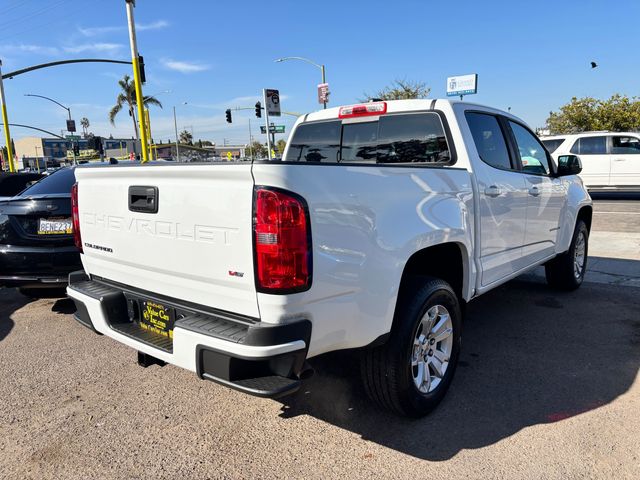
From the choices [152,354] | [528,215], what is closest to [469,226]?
[528,215]

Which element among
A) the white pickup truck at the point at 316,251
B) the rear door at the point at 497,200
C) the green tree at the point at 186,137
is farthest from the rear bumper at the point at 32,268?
the green tree at the point at 186,137

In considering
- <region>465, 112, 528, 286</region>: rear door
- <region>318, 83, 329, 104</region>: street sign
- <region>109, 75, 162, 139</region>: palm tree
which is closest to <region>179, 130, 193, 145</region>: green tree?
<region>109, 75, 162, 139</region>: palm tree

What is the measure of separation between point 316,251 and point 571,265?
14.4 ft

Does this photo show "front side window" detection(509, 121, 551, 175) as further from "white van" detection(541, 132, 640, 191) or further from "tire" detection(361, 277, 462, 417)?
"white van" detection(541, 132, 640, 191)

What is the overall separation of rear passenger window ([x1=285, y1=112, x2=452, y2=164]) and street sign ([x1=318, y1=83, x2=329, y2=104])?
21.6 m

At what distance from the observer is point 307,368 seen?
2268mm

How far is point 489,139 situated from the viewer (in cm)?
392

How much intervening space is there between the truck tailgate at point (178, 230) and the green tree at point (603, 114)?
37.0 meters

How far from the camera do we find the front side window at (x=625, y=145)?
14.5 m

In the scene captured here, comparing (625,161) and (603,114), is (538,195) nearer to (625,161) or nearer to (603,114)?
(625,161)

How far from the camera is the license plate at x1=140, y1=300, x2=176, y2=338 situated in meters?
2.58

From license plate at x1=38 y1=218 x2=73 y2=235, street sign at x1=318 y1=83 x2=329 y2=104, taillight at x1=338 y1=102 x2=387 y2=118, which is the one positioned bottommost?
license plate at x1=38 y1=218 x2=73 y2=235

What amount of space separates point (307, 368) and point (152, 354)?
88 centimetres

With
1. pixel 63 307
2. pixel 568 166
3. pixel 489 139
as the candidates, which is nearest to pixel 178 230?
pixel 489 139
